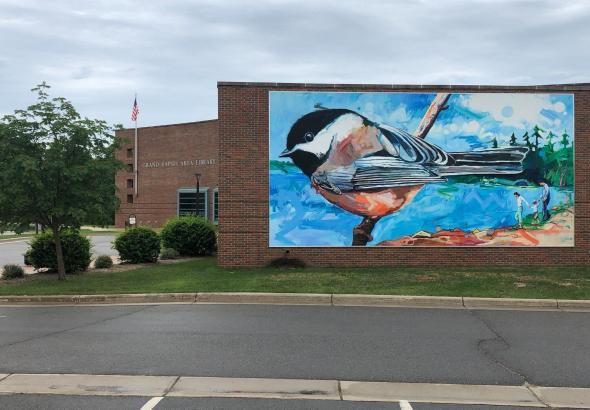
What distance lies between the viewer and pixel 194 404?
16.4 ft

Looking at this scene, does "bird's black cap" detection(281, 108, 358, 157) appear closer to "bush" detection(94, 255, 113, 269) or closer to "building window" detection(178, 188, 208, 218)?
"bush" detection(94, 255, 113, 269)

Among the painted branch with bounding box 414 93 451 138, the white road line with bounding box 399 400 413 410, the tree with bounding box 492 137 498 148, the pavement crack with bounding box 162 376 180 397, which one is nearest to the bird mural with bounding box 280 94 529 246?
the painted branch with bounding box 414 93 451 138

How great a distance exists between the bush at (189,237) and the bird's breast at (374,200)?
6744 millimetres

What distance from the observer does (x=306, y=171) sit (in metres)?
15.9

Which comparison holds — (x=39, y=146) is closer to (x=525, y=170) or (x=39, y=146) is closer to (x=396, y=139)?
(x=396, y=139)

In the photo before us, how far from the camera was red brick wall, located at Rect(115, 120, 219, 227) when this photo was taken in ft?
208

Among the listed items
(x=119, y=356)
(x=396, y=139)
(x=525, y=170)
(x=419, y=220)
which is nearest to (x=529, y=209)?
(x=525, y=170)

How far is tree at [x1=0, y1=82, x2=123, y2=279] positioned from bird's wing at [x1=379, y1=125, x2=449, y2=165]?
7644 millimetres

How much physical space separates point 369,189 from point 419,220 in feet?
5.68

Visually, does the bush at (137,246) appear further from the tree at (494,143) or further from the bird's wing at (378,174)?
the tree at (494,143)

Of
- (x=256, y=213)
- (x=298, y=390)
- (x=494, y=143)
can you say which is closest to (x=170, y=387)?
(x=298, y=390)

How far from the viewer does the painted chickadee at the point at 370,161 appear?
52.0 ft

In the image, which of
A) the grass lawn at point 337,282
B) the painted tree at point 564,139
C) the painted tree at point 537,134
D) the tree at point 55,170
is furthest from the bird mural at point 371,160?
the tree at point 55,170

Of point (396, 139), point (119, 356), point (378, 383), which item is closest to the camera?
point (378, 383)
